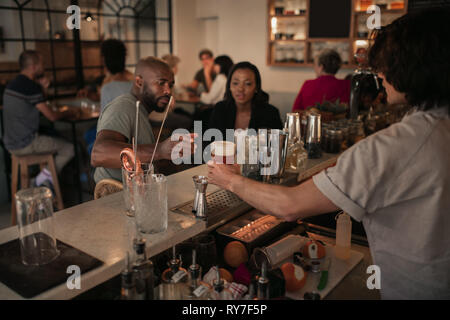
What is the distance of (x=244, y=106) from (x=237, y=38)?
4.64 m

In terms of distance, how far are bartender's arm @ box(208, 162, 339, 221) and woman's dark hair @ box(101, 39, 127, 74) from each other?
2.83 metres

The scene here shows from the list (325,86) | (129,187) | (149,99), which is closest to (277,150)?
(129,187)

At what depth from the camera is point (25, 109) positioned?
401 cm

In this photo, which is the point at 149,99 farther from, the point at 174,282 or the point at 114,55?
the point at 114,55

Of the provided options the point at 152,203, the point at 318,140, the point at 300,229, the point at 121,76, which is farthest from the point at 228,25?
the point at 152,203

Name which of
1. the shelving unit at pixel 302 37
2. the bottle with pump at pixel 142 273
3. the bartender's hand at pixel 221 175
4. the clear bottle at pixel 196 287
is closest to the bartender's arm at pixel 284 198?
the bartender's hand at pixel 221 175

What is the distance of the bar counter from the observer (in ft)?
3.40

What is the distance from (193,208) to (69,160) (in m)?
3.29

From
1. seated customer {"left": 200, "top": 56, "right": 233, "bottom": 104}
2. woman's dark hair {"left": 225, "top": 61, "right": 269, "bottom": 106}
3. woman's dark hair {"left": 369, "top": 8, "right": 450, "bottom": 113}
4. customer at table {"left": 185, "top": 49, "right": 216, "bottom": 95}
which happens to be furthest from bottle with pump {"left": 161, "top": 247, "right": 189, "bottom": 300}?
customer at table {"left": 185, "top": 49, "right": 216, "bottom": 95}

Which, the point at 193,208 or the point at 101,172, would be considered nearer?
the point at 193,208

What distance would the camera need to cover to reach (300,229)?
1.83 metres

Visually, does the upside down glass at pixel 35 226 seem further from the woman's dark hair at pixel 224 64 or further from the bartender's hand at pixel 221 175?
the woman's dark hair at pixel 224 64

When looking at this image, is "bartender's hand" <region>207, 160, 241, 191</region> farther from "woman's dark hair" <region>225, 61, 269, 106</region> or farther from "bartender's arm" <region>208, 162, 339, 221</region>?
"woman's dark hair" <region>225, 61, 269, 106</region>
